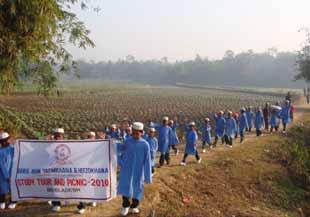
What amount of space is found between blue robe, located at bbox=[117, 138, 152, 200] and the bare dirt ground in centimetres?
81

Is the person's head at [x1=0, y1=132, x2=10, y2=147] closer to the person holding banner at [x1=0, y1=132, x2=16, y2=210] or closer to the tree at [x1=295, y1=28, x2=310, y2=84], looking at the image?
the person holding banner at [x1=0, y1=132, x2=16, y2=210]

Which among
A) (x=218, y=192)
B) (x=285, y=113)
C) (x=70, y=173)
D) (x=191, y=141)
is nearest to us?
(x=70, y=173)

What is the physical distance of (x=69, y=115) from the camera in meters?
35.6

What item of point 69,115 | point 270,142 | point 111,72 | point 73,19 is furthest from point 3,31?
point 111,72

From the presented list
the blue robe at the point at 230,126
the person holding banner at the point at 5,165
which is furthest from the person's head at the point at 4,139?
the blue robe at the point at 230,126

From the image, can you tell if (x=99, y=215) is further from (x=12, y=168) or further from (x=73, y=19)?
(x=73, y=19)

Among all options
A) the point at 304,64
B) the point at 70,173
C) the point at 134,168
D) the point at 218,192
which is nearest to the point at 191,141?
the point at 218,192

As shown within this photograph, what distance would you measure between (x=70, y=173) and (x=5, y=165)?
4.97ft

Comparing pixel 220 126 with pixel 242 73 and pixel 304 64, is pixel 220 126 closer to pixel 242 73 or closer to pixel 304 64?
pixel 304 64

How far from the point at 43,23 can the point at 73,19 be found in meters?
2.41

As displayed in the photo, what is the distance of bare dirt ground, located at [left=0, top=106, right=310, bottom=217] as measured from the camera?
353 inches

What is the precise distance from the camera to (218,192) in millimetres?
11453

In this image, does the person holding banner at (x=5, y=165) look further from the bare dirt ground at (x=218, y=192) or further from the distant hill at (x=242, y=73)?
the distant hill at (x=242, y=73)

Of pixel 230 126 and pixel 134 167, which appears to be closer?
pixel 134 167
